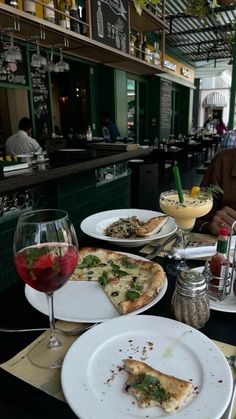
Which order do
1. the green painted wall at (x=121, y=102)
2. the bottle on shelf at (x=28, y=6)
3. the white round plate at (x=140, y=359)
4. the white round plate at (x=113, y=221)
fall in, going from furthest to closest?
the green painted wall at (x=121, y=102), the bottle on shelf at (x=28, y=6), the white round plate at (x=113, y=221), the white round plate at (x=140, y=359)

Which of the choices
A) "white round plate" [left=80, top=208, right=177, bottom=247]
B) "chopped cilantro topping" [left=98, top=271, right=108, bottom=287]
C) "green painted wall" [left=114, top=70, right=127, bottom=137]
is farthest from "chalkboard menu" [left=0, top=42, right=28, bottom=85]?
"chopped cilantro topping" [left=98, top=271, right=108, bottom=287]

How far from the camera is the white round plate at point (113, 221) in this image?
1313 millimetres

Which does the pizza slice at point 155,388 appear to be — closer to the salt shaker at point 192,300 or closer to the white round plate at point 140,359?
the white round plate at point 140,359

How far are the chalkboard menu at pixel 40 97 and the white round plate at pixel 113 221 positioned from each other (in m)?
5.20

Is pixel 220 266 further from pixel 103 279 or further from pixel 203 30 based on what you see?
pixel 203 30

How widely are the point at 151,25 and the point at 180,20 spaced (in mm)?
4541

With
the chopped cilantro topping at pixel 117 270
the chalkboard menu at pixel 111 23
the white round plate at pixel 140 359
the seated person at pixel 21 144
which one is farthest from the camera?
the seated person at pixel 21 144

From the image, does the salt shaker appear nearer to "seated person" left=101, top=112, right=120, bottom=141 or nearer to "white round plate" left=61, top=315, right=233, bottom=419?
"white round plate" left=61, top=315, right=233, bottom=419

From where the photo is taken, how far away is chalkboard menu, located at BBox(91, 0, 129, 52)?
427 cm

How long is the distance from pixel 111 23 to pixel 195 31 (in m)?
7.60

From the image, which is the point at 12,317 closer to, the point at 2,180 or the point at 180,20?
the point at 2,180

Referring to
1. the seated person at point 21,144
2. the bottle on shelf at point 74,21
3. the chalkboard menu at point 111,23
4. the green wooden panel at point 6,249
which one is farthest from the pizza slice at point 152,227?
the seated person at point 21,144

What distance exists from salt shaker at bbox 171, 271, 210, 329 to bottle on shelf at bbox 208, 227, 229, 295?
0.14 m

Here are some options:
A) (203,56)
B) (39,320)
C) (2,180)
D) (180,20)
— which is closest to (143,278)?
(39,320)
